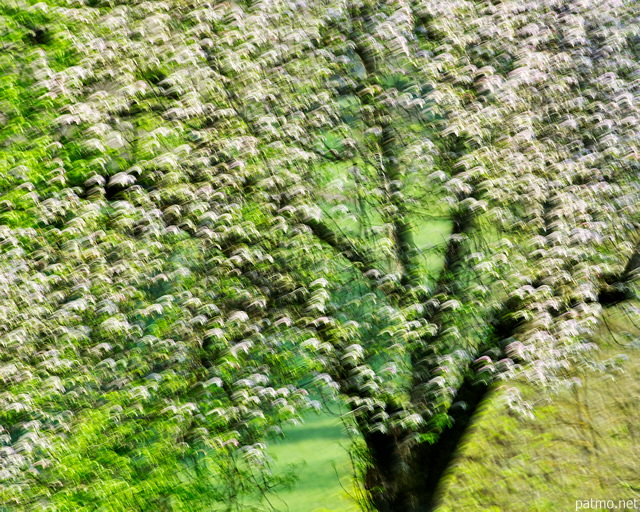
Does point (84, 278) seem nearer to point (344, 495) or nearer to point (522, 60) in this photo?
point (344, 495)

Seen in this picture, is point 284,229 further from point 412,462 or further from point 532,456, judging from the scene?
point 532,456

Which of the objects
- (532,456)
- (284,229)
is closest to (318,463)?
(532,456)

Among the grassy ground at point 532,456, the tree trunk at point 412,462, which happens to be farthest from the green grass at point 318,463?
the tree trunk at point 412,462

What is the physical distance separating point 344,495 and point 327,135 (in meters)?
2.96

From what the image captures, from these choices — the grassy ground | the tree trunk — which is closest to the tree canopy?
the tree trunk

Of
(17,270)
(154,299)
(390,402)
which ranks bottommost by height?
(390,402)

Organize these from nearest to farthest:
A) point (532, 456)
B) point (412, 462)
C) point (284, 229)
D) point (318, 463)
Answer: point (284, 229), point (412, 462), point (318, 463), point (532, 456)

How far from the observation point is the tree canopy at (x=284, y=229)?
500cm

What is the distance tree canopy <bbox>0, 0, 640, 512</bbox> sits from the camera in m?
5.00

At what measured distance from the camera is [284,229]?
18.1ft

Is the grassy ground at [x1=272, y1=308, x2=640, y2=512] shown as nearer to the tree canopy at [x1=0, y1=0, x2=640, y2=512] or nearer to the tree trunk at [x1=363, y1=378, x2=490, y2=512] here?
the tree trunk at [x1=363, y1=378, x2=490, y2=512]

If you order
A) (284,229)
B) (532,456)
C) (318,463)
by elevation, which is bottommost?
(532,456)

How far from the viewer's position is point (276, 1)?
243 inches

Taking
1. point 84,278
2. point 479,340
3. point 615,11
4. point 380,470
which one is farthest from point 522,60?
point 84,278
